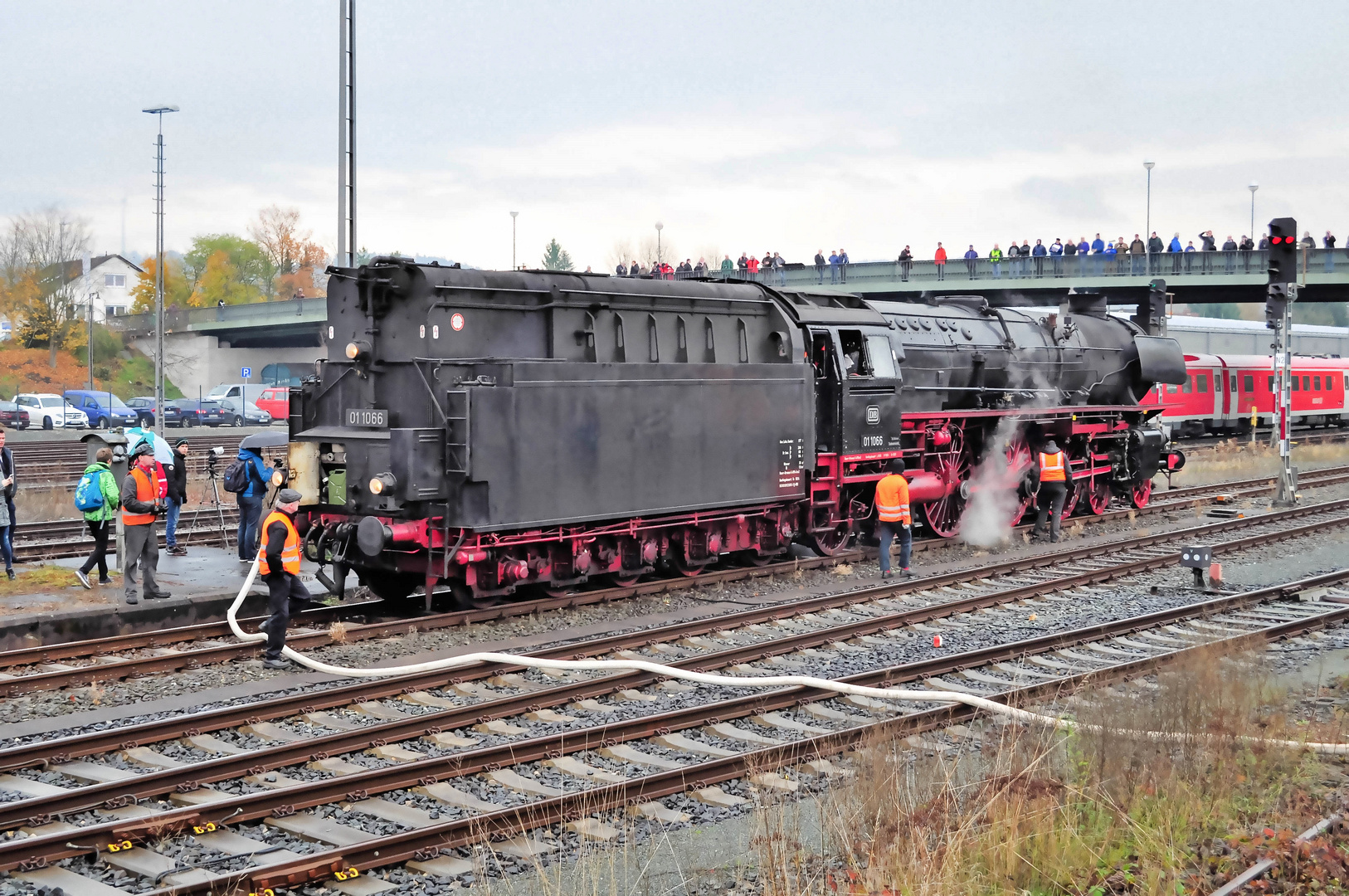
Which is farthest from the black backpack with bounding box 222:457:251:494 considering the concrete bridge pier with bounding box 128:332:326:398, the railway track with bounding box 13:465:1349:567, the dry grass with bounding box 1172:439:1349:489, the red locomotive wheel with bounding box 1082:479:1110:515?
the concrete bridge pier with bounding box 128:332:326:398

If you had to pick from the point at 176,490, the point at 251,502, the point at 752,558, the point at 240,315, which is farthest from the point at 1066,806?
the point at 240,315

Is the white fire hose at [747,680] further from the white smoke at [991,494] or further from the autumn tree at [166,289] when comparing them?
the autumn tree at [166,289]

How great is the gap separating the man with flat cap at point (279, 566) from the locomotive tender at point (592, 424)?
1003mm

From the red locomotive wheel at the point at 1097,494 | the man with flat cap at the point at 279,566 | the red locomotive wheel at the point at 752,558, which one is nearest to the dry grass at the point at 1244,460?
the red locomotive wheel at the point at 1097,494

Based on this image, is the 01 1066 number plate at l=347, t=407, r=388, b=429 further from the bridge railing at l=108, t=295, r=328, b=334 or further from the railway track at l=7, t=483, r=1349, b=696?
the bridge railing at l=108, t=295, r=328, b=334

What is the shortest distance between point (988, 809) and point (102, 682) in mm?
7379

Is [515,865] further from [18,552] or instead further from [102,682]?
[18,552]

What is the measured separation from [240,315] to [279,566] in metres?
59.7

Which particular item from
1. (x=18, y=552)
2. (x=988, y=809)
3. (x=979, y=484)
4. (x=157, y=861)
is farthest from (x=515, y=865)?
(x=979, y=484)

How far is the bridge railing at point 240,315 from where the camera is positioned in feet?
203

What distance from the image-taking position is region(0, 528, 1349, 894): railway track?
626cm

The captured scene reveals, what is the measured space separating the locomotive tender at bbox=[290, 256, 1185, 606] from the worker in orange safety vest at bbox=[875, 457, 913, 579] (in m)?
0.94

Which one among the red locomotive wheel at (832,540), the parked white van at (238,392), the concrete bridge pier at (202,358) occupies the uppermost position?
the concrete bridge pier at (202,358)

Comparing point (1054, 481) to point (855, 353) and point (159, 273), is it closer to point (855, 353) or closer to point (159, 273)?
point (855, 353)
